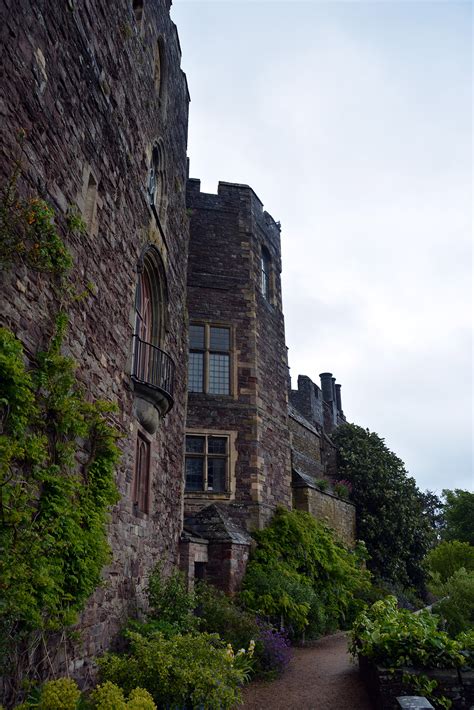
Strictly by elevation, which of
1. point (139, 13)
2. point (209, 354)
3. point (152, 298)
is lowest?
point (152, 298)

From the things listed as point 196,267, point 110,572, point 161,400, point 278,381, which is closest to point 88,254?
point 161,400

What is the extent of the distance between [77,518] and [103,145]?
16.6ft

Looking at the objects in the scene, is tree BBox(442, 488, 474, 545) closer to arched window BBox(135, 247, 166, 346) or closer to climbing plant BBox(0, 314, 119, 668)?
arched window BBox(135, 247, 166, 346)

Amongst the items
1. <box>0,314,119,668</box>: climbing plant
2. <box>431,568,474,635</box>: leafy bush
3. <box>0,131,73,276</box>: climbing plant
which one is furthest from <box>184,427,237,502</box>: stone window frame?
<box>0,131,73,276</box>: climbing plant

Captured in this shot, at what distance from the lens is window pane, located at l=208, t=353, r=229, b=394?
16406mm

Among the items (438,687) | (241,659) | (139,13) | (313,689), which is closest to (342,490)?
(313,689)

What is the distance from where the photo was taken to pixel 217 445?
15.8 metres

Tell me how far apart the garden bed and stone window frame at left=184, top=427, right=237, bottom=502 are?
776 cm

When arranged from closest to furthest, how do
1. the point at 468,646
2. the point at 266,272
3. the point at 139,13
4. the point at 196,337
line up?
1. the point at 468,646
2. the point at 139,13
3. the point at 196,337
4. the point at 266,272

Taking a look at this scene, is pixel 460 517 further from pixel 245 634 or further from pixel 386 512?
pixel 245 634

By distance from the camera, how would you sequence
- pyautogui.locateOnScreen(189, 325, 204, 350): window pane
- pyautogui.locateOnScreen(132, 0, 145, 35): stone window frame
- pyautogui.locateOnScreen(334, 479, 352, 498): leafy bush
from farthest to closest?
pyautogui.locateOnScreen(334, 479, 352, 498): leafy bush < pyautogui.locateOnScreen(189, 325, 204, 350): window pane < pyautogui.locateOnScreen(132, 0, 145, 35): stone window frame

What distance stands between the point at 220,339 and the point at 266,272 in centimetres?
399

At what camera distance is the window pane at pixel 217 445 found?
1568cm

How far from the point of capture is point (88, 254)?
277 inches
